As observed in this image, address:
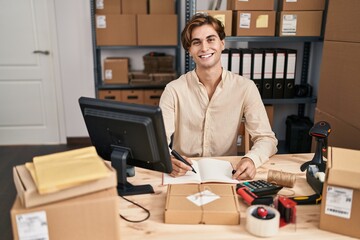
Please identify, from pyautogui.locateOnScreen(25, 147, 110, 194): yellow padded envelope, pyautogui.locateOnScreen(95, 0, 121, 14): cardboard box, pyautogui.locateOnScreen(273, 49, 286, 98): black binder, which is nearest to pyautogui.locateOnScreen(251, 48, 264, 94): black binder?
pyautogui.locateOnScreen(273, 49, 286, 98): black binder

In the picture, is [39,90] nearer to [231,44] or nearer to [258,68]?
[231,44]

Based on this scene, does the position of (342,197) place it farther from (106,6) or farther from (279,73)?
(106,6)

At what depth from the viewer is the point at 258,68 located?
9.59 ft

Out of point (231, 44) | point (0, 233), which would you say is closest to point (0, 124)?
point (0, 233)

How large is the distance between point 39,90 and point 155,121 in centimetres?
301

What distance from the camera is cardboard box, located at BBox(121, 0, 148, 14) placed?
3.17 meters

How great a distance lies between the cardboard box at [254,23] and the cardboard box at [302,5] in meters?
0.11

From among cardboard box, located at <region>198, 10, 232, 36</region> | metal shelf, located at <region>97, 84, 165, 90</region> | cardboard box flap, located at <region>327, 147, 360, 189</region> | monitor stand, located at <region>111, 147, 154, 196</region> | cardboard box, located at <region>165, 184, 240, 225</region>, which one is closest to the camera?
cardboard box flap, located at <region>327, 147, 360, 189</region>

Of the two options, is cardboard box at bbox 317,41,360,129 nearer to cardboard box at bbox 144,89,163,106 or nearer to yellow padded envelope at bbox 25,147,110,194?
yellow padded envelope at bbox 25,147,110,194

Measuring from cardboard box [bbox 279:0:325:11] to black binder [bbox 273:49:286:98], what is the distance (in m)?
0.35

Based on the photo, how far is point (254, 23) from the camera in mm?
2814

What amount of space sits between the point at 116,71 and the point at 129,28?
0.43m

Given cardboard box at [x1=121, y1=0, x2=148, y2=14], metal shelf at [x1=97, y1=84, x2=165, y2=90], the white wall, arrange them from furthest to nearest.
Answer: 1. the white wall
2. metal shelf at [x1=97, y1=84, x2=165, y2=90]
3. cardboard box at [x1=121, y1=0, x2=148, y2=14]

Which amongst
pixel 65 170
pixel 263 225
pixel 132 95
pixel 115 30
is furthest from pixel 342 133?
pixel 115 30
